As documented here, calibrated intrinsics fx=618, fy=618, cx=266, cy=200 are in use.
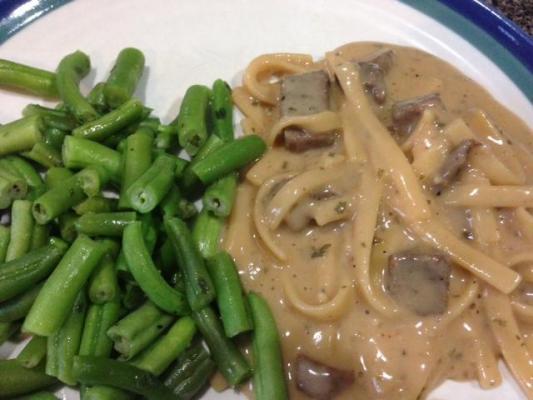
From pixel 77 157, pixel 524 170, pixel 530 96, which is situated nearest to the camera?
pixel 77 157

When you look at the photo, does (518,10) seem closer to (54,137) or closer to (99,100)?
(99,100)

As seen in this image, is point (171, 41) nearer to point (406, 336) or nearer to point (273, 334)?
point (273, 334)

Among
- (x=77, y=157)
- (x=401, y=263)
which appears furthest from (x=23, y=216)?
(x=401, y=263)

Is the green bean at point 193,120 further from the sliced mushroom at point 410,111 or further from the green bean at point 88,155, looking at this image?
the sliced mushroom at point 410,111

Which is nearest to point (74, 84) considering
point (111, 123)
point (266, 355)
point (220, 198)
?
point (111, 123)

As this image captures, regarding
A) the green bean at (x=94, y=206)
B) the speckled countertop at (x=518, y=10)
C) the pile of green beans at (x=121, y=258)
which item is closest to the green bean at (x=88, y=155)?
the pile of green beans at (x=121, y=258)

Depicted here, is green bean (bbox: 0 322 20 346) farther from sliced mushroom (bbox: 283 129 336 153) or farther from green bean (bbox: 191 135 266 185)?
sliced mushroom (bbox: 283 129 336 153)

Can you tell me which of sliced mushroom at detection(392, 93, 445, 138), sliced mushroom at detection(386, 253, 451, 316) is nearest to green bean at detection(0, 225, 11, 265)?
sliced mushroom at detection(386, 253, 451, 316)
